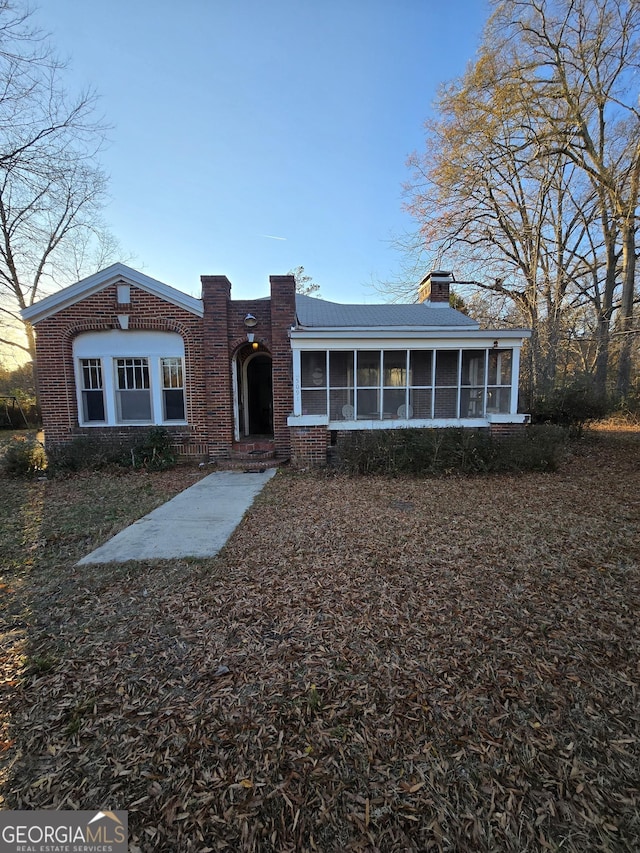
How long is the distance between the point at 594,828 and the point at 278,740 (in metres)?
1.38

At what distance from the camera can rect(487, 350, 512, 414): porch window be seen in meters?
9.23

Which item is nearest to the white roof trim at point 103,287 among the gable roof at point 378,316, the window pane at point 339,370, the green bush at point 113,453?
the gable roof at point 378,316

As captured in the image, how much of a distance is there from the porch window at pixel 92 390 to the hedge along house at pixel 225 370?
0.03 m

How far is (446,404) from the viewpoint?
382 inches

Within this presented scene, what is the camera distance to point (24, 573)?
378cm

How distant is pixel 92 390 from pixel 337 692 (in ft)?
31.9

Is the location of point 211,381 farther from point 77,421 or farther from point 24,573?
point 24,573

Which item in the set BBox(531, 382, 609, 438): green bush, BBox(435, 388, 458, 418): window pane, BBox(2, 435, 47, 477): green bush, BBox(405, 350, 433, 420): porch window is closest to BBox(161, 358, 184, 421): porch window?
BBox(2, 435, 47, 477): green bush

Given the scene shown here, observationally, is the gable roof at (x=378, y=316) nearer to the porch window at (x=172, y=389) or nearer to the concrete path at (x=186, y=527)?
the porch window at (x=172, y=389)

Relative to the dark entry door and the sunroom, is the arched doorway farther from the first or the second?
the sunroom

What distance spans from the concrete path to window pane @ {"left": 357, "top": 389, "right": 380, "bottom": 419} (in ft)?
10.7

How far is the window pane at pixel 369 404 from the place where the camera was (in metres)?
9.19

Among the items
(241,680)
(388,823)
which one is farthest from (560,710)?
(241,680)

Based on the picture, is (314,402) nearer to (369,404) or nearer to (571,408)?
(369,404)
